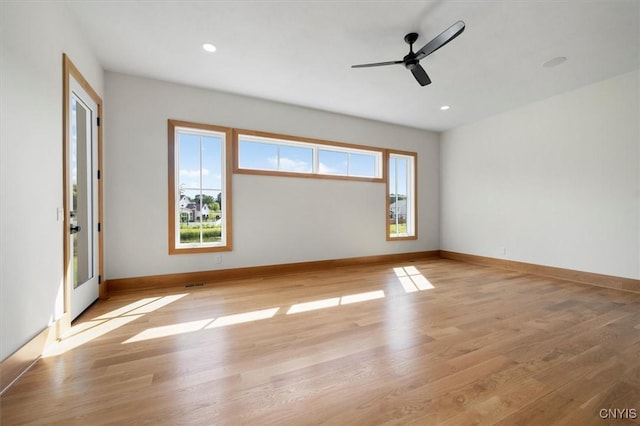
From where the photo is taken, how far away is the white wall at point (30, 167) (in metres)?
1.58

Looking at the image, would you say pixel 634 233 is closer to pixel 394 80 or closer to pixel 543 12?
pixel 543 12

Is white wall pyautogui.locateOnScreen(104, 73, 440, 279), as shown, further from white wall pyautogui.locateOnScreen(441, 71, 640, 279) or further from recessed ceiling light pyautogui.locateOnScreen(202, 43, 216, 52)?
recessed ceiling light pyautogui.locateOnScreen(202, 43, 216, 52)

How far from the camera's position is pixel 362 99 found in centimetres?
422

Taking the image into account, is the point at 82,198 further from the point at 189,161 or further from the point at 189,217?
the point at 189,161

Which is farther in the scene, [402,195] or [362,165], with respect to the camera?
[402,195]

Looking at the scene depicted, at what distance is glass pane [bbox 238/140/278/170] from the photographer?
419 cm

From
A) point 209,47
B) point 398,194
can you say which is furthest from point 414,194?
point 209,47

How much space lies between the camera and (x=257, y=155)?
430 cm

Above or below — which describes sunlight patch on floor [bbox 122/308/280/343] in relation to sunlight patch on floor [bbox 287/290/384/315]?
above

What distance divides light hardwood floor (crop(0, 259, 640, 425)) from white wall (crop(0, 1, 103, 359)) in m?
0.41

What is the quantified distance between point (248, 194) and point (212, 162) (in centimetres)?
72

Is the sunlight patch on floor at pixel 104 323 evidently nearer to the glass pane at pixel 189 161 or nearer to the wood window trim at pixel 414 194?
the glass pane at pixel 189 161

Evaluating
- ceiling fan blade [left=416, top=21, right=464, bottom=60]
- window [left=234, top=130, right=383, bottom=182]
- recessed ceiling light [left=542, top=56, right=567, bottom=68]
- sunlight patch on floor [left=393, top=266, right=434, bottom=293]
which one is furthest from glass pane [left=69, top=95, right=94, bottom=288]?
recessed ceiling light [left=542, top=56, right=567, bottom=68]

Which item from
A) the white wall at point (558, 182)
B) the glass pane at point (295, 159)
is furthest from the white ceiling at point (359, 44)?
the glass pane at point (295, 159)
